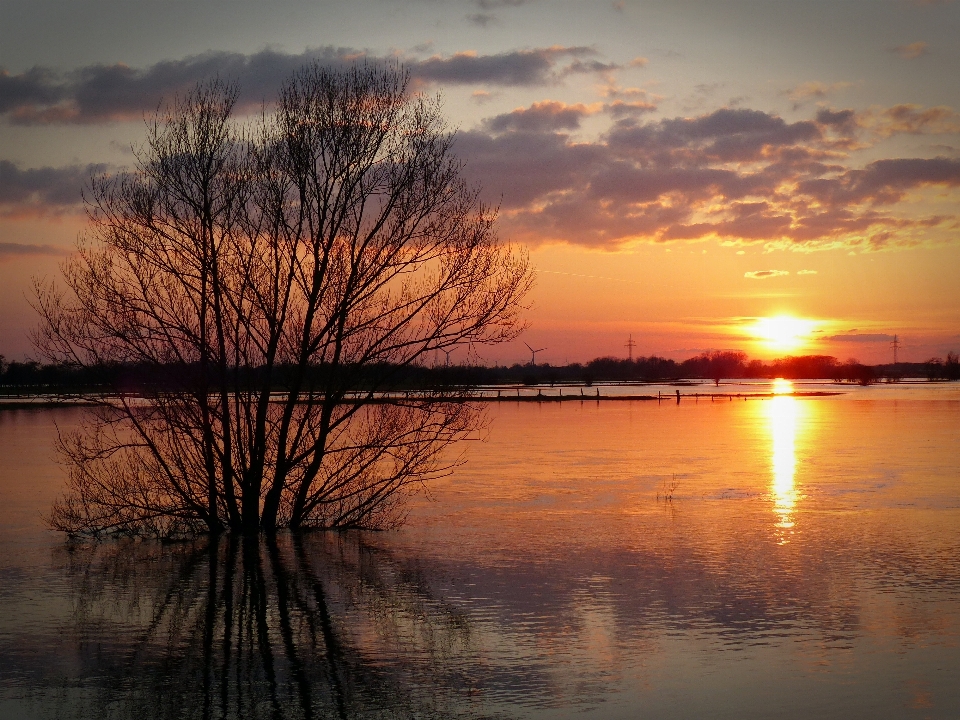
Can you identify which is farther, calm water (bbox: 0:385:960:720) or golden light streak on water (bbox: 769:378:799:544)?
golden light streak on water (bbox: 769:378:799:544)

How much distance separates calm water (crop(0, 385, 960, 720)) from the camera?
33.3ft

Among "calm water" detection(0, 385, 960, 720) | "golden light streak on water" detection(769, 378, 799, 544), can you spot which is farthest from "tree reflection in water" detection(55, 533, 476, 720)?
"golden light streak on water" detection(769, 378, 799, 544)

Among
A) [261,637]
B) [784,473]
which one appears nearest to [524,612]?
[261,637]

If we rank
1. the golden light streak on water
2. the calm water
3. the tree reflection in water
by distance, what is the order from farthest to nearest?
the golden light streak on water < the calm water < the tree reflection in water

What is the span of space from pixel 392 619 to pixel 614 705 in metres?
4.30

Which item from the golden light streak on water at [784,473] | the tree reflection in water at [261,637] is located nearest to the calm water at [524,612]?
the tree reflection in water at [261,637]

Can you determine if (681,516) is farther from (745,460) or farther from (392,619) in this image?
(745,460)

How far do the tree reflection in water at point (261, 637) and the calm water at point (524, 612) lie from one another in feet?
0.14

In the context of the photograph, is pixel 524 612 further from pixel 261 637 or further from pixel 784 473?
pixel 784 473

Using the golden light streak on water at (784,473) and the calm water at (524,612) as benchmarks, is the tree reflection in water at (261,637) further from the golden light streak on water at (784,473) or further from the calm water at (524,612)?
the golden light streak on water at (784,473)

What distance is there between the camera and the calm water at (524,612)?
10.1 meters

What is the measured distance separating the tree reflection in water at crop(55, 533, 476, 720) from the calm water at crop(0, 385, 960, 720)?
43 millimetres

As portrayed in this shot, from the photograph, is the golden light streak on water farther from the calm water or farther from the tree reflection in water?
the tree reflection in water

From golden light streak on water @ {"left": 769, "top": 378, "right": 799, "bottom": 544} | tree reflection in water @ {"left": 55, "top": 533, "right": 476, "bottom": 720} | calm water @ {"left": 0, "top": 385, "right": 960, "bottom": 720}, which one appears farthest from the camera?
golden light streak on water @ {"left": 769, "top": 378, "right": 799, "bottom": 544}
